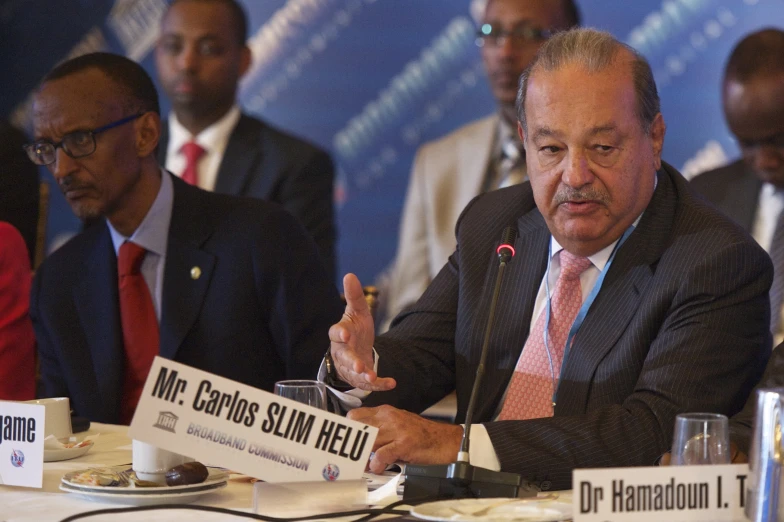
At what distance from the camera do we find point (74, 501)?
1.79 meters

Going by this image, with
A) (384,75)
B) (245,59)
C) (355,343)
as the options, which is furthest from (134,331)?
(384,75)

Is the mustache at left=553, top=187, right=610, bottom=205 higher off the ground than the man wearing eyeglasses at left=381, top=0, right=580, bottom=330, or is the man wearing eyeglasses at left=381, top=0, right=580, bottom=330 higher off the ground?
the man wearing eyeglasses at left=381, top=0, right=580, bottom=330

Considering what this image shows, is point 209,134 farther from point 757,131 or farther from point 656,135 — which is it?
point 656,135

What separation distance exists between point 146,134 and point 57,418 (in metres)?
1.19

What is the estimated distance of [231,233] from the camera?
3102 mm

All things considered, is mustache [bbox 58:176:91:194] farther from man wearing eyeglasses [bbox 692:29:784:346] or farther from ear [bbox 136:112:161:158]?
man wearing eyeglasses [bbox 692:29:784:346]

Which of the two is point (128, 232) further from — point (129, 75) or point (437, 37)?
point (437, 37)

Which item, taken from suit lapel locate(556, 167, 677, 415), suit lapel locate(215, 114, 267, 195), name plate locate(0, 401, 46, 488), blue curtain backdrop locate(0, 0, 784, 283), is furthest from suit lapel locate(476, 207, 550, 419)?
blue curtain backdrop locate(0, 0, 784, 283)

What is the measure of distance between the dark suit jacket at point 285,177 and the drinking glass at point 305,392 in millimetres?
2795

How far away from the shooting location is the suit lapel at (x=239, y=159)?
15.5ft

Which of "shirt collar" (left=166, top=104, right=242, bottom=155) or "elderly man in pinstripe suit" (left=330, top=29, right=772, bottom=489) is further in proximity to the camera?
"shirt collar" (left=166, top=104, right=242, bottom=155)

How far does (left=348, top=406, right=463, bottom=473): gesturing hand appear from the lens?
6.26 feet

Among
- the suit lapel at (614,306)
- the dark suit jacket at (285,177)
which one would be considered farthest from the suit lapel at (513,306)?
the dark suit jacket at (285,177)

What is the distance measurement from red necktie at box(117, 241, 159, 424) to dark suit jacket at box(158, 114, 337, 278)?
64.6 inches
